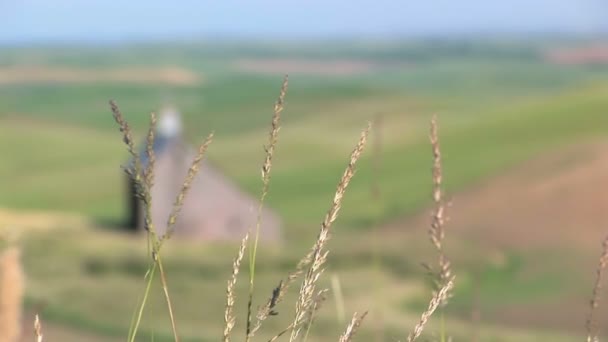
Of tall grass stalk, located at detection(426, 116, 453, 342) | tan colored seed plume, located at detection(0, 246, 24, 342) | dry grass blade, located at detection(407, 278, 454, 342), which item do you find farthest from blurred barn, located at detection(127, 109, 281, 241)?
dry grass blade, located at detection(407, 278, 454, 342)

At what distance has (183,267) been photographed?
2705 centimetres

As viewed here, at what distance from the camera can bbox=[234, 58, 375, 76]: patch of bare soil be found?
16600 centimetres

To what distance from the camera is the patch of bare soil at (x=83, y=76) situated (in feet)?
389

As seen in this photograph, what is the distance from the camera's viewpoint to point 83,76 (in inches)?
4902

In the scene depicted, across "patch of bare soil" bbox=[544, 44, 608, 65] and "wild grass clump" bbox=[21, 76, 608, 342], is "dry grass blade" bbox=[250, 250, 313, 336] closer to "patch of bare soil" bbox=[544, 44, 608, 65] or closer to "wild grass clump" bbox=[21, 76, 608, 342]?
"wild grass clump" bbox=[21, 76, 608, 342]

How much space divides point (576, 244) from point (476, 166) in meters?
17.2

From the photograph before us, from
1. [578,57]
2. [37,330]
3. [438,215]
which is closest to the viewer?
[37,330]

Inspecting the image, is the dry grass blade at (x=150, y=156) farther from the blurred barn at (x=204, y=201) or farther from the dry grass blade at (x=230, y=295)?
the blurred barn at (x=204, y=201)

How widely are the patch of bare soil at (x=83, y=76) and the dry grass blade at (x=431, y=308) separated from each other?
111064 millimetres

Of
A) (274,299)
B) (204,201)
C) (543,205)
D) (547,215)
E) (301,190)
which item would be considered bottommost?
(274,299)

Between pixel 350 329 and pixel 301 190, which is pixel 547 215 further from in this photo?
pixel 350 329

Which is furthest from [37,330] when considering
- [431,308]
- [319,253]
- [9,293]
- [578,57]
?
[578,57]

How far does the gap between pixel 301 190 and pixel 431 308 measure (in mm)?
47445

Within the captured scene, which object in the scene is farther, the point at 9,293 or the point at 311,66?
the point at 311,66
